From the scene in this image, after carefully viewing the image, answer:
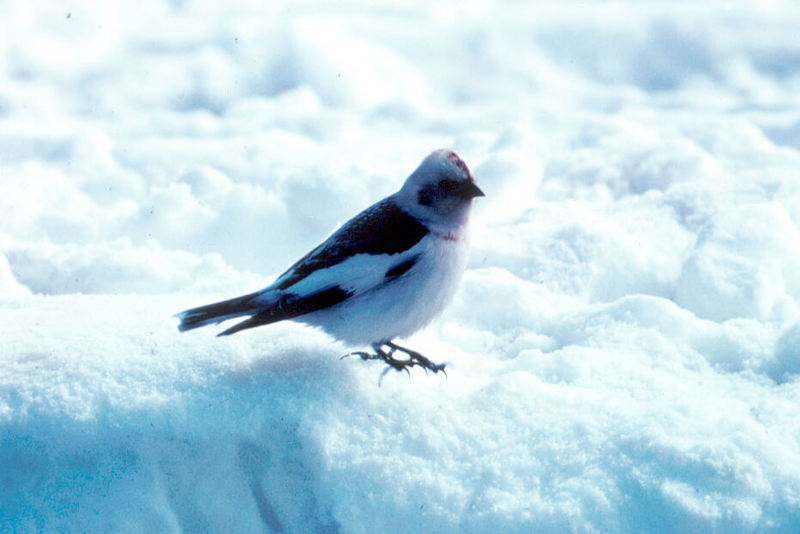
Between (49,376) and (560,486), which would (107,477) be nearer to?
(49,376)

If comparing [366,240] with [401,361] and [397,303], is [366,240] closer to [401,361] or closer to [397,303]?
[397,303]

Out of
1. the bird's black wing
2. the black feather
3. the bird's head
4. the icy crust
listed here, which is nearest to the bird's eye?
the bird's head

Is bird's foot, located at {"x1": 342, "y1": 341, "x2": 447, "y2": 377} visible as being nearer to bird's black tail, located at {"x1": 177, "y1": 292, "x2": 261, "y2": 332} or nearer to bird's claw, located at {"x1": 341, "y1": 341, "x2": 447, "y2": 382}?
bird's claw, located at {"x1": 341, "y1": 341, "x2": 447, "y2": 382}

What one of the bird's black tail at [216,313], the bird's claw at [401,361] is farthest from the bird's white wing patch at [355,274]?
the bird's claw at [401,361]

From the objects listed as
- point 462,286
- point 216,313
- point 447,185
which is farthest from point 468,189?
point 462,286

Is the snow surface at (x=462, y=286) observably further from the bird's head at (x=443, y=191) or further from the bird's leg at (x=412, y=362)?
the bird's head at (x=443, y=191)

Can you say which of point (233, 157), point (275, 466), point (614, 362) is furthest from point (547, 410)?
point (233, 157)

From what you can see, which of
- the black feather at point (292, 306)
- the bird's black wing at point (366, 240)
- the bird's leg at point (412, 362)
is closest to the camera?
the black feather at point (292, 306)
